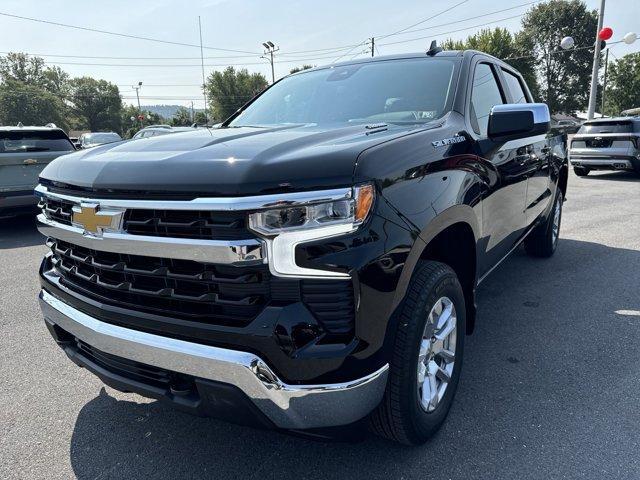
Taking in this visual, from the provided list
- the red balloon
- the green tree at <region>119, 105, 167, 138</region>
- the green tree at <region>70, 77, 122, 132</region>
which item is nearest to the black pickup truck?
the red balloon

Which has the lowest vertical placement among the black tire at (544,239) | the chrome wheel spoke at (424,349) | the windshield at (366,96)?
the black tire at (544,239)

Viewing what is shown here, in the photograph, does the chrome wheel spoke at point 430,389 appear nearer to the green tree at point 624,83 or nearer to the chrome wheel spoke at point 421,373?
Result: the chrome wheel spoke at point 421,373

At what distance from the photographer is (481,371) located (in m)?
3.03

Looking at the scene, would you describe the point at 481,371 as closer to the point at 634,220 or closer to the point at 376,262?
the point at 376,262

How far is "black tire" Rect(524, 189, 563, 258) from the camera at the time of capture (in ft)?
17.0

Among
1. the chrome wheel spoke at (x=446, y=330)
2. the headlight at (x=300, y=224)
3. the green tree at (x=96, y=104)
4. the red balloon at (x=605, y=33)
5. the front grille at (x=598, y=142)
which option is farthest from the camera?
the green tree at (x=96, y=104)

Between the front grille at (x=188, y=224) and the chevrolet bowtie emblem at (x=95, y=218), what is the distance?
0.17 feet

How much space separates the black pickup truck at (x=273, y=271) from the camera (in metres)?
1.66

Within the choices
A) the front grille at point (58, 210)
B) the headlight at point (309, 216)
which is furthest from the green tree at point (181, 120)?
the headlight at point (309, 216)

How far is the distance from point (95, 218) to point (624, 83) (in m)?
69.3

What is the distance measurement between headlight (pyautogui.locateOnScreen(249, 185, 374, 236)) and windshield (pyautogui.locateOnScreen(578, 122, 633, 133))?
1272 cm

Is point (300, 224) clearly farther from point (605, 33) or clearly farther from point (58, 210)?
point (605, 33)

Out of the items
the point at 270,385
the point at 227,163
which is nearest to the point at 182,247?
the point at 227,163

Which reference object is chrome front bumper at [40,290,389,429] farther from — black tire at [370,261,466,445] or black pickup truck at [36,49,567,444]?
black tire at [370,261,466,445]
